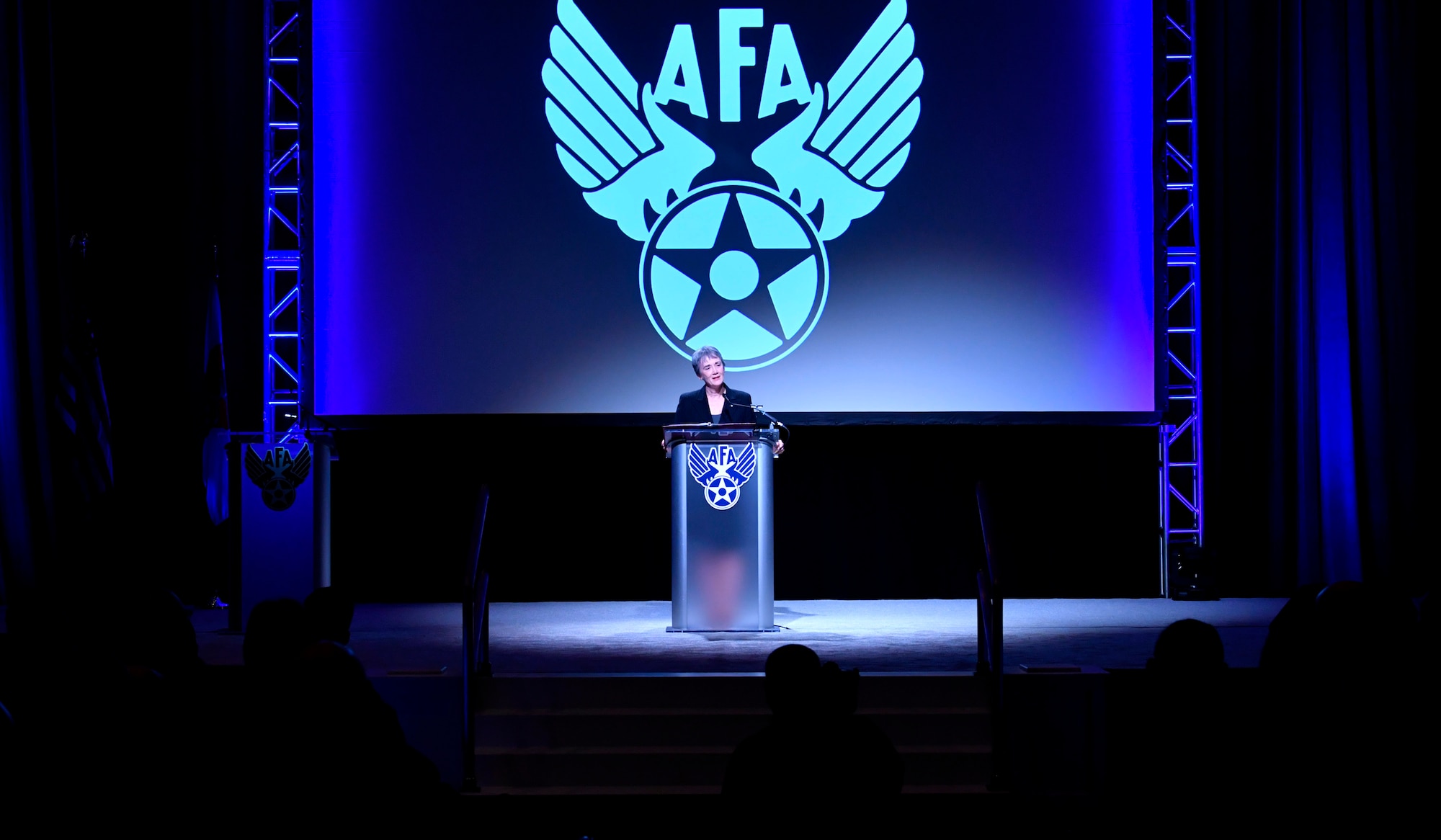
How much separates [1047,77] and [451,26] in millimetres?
3532

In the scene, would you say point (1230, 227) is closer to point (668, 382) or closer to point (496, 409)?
point (668, 382)

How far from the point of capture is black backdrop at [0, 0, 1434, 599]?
303 inches

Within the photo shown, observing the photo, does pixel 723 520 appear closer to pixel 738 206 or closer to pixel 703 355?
pixel 703 355

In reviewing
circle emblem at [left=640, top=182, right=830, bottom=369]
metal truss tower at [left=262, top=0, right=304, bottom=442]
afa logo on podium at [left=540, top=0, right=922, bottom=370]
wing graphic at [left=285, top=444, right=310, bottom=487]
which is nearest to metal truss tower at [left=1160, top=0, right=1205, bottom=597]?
afa logo on podium at [left=540, top=0, right=922, bottom=370]

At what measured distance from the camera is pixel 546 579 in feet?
25.9

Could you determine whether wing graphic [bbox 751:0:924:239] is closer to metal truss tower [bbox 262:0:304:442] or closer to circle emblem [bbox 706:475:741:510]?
circle emblem [bbox 706:475:741:510]

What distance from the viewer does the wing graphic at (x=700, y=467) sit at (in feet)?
18.5

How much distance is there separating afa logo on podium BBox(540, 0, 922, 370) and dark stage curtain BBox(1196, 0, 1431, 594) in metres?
2.12

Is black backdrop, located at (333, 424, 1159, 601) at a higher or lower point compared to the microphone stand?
lower

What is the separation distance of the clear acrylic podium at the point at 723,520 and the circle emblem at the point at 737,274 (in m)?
1.74

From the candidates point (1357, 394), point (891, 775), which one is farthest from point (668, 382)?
point (891, 775)

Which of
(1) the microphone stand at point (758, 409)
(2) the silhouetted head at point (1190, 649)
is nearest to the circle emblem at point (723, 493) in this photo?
(1) the microphone stand at point (758, 409)

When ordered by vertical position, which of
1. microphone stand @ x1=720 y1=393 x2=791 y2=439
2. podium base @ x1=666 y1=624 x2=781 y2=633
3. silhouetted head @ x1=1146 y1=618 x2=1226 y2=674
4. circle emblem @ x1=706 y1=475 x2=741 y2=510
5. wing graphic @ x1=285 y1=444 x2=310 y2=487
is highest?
microphone stand @ x1=720 y1=393 x2=791 y2=439

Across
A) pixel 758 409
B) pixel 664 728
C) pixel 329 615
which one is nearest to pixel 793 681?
pixel 329 615
